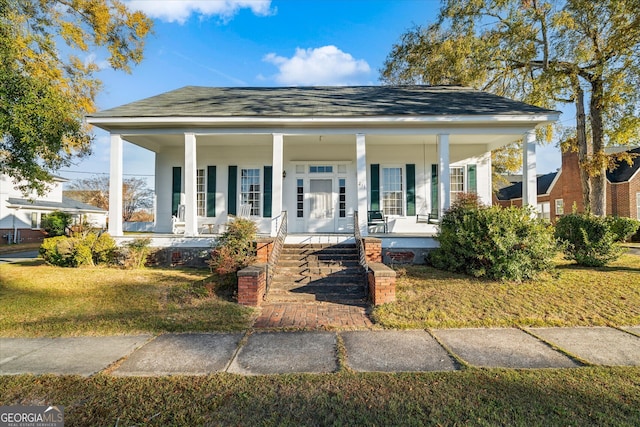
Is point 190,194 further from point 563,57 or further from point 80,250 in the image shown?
point 563,57

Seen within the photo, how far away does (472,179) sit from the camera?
11812 millimetres

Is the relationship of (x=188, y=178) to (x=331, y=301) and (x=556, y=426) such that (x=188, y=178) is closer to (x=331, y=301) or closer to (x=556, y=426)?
(x=331, y=301)

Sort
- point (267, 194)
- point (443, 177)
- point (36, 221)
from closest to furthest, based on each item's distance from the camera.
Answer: point (443, 177) < point (267, 194) < point (36, 221)

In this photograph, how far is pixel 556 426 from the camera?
2.54 meters

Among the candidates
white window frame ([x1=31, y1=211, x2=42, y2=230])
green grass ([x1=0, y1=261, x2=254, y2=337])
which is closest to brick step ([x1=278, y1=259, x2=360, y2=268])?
green grass ([x1=0, y1=261, x2=254, y2=337])

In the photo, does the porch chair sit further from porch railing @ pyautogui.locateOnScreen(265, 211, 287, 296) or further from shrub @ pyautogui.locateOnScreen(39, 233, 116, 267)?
shrub @ pyautogui.locateOnScreen(39, 233, 116, 267)

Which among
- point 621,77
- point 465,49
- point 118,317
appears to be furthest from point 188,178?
point 621,77

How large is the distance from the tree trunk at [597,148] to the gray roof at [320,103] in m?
5.06

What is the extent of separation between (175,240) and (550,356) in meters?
8.65

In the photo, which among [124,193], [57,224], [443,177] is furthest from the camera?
[124,193]

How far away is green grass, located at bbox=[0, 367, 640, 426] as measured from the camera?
2643 millimetres

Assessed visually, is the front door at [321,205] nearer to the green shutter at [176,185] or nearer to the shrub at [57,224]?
the green shutter at [176,185]

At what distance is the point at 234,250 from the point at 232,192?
502cm

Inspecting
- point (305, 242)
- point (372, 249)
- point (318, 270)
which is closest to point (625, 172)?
point (372, 249)
